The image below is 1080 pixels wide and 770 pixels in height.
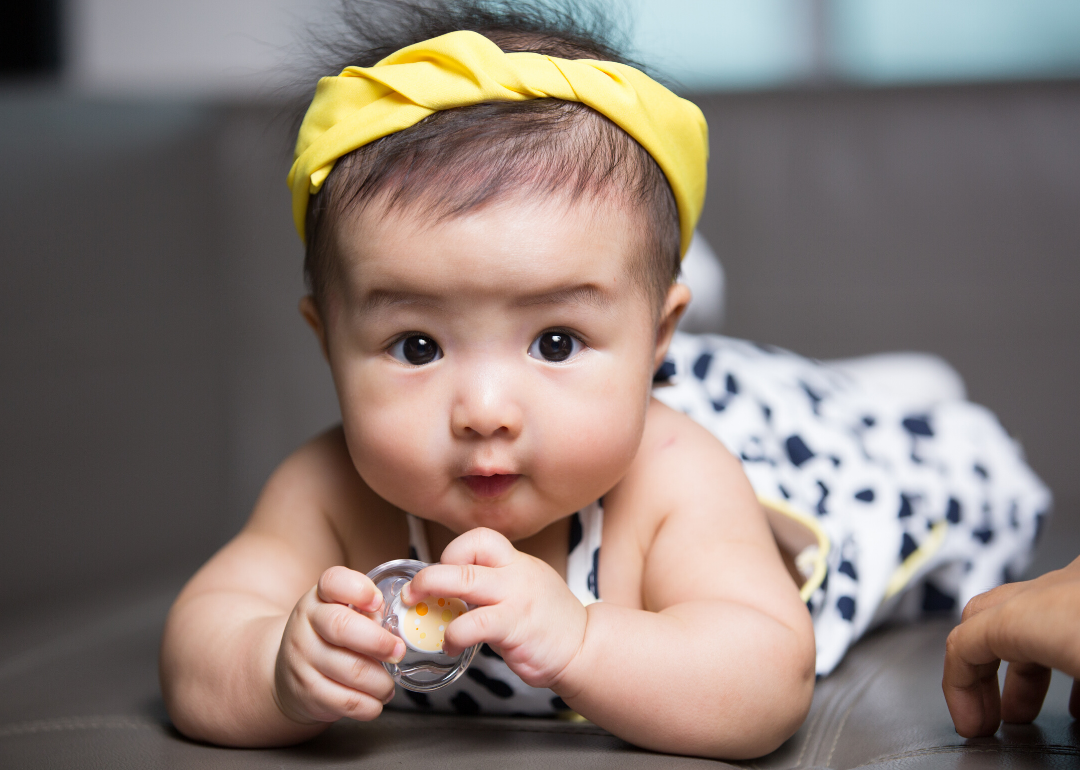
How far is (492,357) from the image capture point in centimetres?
73

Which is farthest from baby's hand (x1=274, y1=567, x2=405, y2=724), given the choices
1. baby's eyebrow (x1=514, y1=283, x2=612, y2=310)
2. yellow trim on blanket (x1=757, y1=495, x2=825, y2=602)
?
yellow trim on blanket (x1=757, y1=495, x2=825, y2=602)

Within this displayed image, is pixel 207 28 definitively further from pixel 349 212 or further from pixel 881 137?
pixel 349 212

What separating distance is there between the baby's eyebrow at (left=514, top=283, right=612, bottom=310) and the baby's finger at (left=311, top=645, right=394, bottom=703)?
266 mm

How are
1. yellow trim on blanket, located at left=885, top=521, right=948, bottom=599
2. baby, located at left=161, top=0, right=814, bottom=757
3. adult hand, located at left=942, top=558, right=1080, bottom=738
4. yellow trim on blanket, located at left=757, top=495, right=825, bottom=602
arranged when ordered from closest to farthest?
adult hand, located at left=942, top=558, right=1080, bottom=738, baby, located at left=161, top=0, right=814, bottom=757, yellow trim on blanket, located at left=757, top=495, right=825, bottom=602, yellow trim on blanket, located at left=885, top=521, right=948, bottom=599

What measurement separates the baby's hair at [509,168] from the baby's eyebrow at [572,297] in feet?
0.14

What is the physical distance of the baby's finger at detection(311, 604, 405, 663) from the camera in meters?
0.63

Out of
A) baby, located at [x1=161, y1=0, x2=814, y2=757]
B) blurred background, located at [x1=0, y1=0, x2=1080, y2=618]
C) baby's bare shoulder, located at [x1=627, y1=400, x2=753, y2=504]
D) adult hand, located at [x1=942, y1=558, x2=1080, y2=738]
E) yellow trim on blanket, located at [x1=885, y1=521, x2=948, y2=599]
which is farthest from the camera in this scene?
blurred background, located at [x1=0, y1=0, x2=1080, y2=618]

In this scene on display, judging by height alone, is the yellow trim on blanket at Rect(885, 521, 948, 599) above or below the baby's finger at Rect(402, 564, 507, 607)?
below

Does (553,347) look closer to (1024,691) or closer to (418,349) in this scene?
(418,349)

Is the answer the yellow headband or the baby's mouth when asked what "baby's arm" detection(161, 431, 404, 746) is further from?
the yellow headband

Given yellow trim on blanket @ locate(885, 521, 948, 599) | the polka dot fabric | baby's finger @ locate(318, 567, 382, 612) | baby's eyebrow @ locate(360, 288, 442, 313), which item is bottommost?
yellow trim on blanket @ locate(885, 521, 948, 599)

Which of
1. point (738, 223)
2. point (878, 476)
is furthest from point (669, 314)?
point (738, 223)

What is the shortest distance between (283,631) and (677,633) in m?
0.28

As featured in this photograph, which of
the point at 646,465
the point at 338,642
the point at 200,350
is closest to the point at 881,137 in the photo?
the point at 646,465
